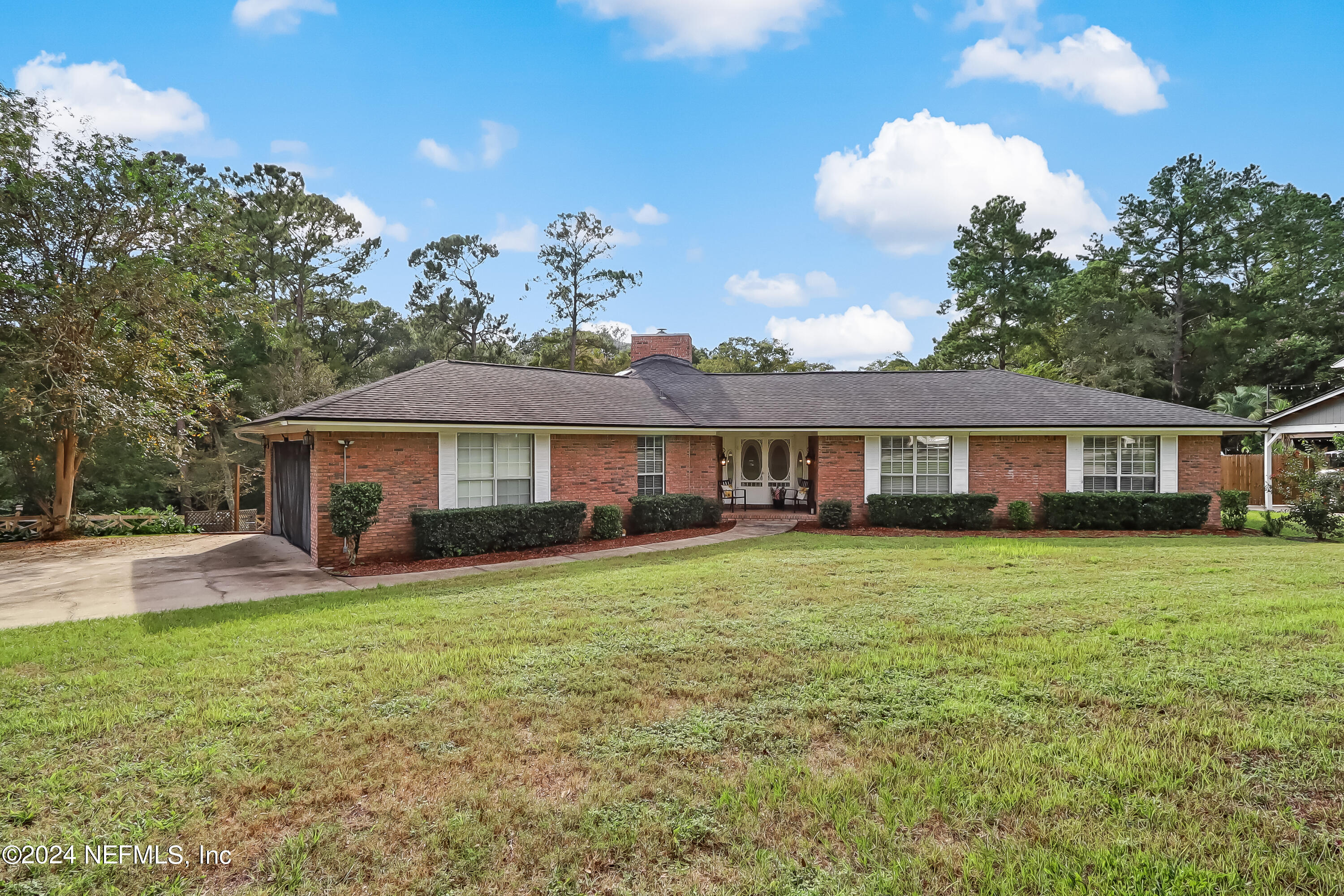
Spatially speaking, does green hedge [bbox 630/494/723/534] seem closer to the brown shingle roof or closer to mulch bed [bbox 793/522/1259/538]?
the brown shingle roof

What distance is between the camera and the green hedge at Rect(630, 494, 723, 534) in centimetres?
1479

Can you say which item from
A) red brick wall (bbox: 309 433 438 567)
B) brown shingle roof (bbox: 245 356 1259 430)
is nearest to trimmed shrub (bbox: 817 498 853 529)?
brown shingle roof (bbox: 245 356 1259 430)

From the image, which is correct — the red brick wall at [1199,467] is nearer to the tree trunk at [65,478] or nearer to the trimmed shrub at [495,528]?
the trimmed shrub at [495,528]

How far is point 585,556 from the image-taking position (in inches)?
464

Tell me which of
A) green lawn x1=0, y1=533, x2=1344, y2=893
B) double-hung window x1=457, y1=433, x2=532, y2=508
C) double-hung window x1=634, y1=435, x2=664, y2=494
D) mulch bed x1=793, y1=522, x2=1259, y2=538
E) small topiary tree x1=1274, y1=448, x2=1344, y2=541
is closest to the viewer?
green lawn x1=0, y1=533, x2=1344, y2=893

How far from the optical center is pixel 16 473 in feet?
74.0

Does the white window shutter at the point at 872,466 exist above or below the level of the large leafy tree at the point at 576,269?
below

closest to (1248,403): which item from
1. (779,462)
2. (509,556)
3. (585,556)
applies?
(779,462)

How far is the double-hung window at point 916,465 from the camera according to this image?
1588 centimetres

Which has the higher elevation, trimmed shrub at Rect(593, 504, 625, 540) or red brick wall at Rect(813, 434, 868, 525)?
red brick wall at Rect(813, 434, 868, 525)

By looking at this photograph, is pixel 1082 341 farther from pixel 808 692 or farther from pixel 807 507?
pixel 808 692

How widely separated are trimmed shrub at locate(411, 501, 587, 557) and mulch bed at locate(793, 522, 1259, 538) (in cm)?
575

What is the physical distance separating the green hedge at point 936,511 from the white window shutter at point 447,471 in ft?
32.8

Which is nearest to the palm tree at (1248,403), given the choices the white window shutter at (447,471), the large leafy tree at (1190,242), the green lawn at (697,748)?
the large leafy tree at (1190,242)
